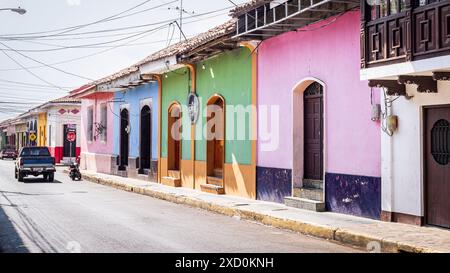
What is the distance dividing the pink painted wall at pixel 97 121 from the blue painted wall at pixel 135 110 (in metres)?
0.95

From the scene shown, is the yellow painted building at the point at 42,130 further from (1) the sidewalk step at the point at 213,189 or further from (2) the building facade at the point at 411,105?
(2) the building facade at the point at 411,105

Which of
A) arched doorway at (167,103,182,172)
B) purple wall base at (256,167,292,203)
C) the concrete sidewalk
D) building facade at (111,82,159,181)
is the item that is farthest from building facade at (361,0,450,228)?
building facade at (111,82,159,181)

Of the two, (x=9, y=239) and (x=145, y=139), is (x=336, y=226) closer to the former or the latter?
(x=9, y=239)

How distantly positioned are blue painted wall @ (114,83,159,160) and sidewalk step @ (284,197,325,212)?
9.95 m

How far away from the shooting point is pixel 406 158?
33.0ft

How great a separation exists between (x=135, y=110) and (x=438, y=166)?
673 inches

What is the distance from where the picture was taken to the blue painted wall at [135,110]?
22375 millimetres

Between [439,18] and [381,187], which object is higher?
[439,18]

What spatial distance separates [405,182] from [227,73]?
791cm

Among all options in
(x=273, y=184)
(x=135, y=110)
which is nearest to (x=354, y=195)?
(x=273, y=184)

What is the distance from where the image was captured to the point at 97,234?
958 cm

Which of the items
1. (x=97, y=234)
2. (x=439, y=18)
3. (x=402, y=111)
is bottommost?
(x=97, y=234)

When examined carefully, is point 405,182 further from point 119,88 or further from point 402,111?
point 119,88
